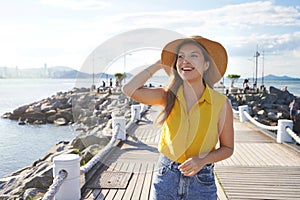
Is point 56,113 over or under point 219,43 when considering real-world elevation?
under

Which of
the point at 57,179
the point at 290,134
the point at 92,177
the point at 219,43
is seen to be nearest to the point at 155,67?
the point at 219,43

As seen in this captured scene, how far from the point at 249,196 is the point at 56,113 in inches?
846

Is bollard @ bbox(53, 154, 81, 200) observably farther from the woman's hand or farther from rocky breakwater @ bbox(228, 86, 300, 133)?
rocky breakwater @ bbox(228, 86, 300, 133)

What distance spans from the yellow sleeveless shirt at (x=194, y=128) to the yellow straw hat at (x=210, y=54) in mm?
133

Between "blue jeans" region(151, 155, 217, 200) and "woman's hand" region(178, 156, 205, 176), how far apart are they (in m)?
0.08

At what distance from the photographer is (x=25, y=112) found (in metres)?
26.0

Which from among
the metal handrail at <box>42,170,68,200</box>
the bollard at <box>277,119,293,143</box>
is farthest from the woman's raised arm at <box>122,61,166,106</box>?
the bollard at <box>277,119,293,143</box>

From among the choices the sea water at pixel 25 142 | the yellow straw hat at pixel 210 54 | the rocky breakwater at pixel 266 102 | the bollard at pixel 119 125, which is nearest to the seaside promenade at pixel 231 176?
the bollard at pixel 119 125

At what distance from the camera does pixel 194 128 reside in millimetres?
1532

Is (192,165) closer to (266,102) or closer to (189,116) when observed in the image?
(189,116)

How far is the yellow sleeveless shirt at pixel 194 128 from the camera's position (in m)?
1.54

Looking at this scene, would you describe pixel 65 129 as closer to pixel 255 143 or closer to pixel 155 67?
pixel 255 143

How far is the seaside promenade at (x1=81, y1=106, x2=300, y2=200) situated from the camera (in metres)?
3.77

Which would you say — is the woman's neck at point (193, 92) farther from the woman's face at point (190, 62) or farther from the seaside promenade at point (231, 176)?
the seaside promenade at point (231, 176)
